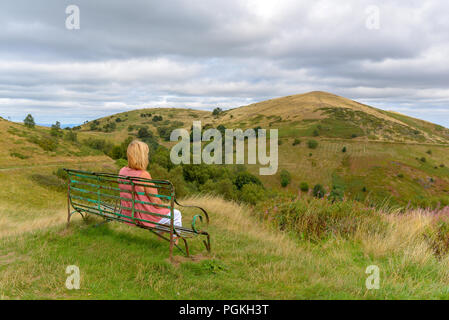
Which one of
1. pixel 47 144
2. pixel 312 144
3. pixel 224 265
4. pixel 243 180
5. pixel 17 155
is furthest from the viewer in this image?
pixel 312 144

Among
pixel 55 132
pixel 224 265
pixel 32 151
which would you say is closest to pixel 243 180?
pixel 32 151

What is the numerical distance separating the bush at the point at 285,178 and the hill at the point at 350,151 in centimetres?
110

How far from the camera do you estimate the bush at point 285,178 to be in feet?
231

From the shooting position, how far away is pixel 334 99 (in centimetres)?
14875

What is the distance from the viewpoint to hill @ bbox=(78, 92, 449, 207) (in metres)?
67.8

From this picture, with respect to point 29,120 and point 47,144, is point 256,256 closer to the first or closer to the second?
point 47,144

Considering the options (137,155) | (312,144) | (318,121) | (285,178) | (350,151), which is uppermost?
(318,121)

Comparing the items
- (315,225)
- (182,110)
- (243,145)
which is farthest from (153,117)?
(315,225)

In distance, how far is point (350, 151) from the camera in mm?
83062

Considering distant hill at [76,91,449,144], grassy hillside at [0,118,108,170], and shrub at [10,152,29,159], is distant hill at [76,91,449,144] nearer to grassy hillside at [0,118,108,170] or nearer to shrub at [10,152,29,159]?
grassy hillside at [0,118,108,170]

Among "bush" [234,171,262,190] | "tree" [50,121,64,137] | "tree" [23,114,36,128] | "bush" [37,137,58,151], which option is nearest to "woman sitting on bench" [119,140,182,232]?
"bush" [37,137,58,151]

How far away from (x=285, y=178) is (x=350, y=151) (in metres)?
24.5
